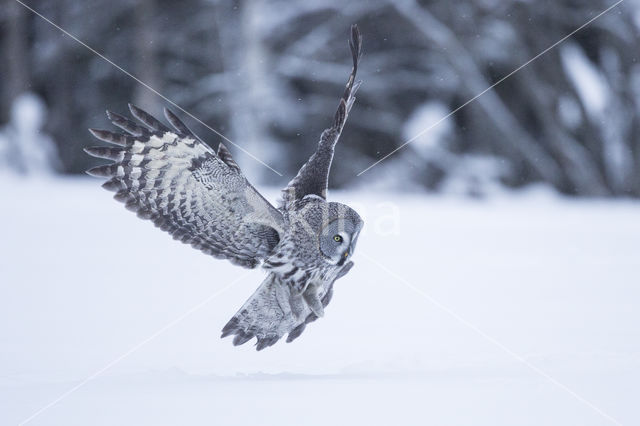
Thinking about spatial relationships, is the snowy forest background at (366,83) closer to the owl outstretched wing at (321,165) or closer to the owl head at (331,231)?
the owl outstretched wing at (321,165)

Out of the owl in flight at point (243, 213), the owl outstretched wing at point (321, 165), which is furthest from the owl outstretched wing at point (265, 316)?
the owl outstretched wing at point (321, 165)

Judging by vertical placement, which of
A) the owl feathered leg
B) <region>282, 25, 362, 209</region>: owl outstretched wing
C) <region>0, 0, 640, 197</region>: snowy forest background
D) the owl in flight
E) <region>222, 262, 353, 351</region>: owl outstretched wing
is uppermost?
<region>0, 0, 640, 197</region>: snowy forest background

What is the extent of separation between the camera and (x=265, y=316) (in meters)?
2.88

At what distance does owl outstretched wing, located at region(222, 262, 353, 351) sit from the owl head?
194 mm

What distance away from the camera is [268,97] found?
11.0m

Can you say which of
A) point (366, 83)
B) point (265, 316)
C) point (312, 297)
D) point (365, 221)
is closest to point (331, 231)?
point (312, 297)

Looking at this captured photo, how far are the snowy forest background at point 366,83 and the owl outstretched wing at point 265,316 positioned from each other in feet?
25.8

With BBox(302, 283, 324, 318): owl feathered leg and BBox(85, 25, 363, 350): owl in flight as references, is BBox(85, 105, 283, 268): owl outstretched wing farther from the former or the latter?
BBox(302, 283, 324, 318): owl feathered leg

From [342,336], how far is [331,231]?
49 cm

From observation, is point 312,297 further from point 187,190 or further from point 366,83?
point 366,83

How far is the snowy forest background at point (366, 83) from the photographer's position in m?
11.0

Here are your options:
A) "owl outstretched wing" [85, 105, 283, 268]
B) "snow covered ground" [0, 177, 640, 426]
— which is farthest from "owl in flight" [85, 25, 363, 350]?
"snow covered ground" [0, 177, 640, 426]

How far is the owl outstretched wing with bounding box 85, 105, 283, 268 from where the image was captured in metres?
2.62

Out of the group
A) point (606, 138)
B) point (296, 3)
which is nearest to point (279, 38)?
point (296, 3)
